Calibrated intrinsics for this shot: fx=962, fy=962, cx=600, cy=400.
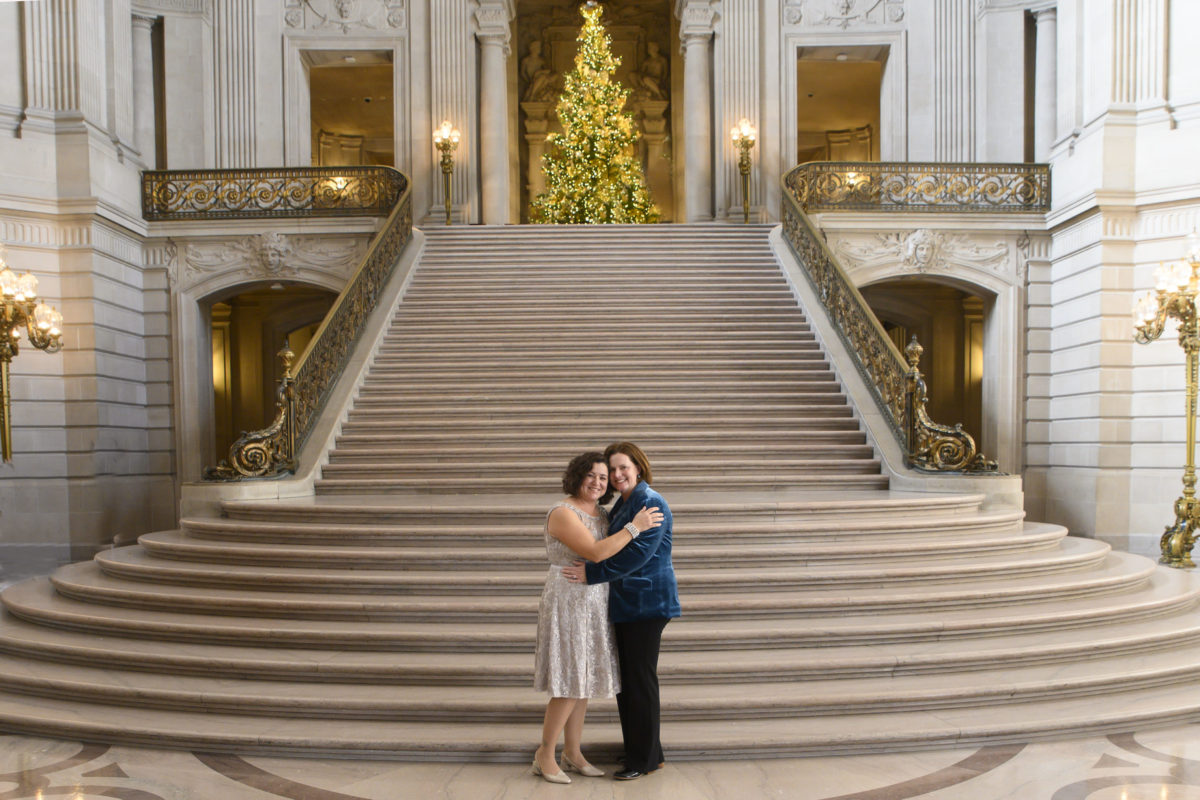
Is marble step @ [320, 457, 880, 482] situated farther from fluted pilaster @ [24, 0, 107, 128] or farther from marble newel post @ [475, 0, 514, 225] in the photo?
marble newel post @ [475, 0, 514, 225]

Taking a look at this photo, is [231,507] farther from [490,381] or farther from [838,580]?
[838,580]

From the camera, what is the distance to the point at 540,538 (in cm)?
671

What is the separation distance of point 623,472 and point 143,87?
1627 cm

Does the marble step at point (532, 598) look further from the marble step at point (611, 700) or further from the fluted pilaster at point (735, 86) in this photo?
the fluted pilaster at point (735, 86)

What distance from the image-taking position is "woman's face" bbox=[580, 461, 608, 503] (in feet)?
13.9

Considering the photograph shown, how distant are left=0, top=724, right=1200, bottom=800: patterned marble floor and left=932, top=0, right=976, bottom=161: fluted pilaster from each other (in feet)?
46.9

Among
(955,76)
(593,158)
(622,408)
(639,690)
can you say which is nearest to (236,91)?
(593,158)

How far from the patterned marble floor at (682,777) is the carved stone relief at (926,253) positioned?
33.4 ft

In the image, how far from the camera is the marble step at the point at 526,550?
21.1ft

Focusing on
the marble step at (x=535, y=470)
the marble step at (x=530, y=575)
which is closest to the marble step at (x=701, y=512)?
the marble step at (x=530, y=575)

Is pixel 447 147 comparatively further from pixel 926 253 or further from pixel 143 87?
pixel 926 253

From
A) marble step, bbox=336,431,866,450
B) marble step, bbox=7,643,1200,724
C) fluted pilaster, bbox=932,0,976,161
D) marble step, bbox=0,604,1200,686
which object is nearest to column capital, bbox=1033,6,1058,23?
fluted pilaster, bbox=932,0,976,161

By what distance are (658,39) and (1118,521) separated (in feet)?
51.2

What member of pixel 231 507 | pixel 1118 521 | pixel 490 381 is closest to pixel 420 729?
pixel 231 507
